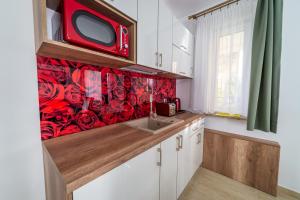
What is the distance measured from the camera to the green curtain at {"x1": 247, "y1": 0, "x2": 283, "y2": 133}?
1.35 metres

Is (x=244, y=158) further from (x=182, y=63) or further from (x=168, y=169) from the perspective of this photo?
(x=182, y=63)

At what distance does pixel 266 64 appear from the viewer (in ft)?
4.60

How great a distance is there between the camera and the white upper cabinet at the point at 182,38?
151 cm

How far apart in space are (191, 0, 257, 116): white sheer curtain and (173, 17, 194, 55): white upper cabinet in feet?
0.43

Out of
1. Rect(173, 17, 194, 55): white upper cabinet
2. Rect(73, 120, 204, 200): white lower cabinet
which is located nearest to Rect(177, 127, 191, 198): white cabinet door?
Rect(73, 120, 204, 200): white lower cabinet

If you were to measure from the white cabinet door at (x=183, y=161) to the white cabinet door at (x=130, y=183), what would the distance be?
421 millimetres

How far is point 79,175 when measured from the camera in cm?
52

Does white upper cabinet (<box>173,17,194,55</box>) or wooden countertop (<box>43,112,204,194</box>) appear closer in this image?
wooden countertop (<box>43,112,204,194</box>)

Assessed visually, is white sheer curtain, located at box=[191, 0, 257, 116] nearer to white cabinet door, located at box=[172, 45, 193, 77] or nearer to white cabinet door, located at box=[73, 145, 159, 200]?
white cabinet door, located at box=[172, 45, 193, 77]

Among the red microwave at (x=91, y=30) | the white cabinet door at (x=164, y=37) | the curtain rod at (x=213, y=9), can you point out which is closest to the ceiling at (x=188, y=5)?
the curtain rod at (x=213, y=9)

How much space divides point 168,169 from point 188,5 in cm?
208

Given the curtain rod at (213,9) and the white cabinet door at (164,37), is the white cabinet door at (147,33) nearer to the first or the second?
the white cabinet door at (164,37)

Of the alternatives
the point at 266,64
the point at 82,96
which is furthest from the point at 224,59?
the point at 82,96

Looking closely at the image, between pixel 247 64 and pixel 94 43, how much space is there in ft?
5.76
